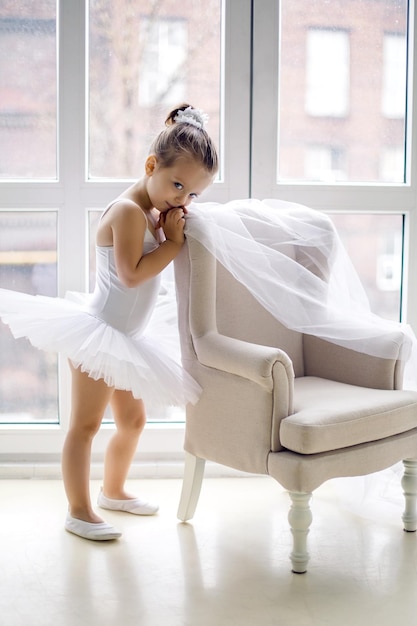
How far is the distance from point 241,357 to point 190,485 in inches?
21.7

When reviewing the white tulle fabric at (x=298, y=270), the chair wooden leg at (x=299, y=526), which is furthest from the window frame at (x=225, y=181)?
the chair wooden leg at (x=299, y=526)

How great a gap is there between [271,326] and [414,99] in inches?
44.2

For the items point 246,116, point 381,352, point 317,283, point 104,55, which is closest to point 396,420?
point 381,352

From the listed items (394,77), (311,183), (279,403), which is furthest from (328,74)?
(279,403)

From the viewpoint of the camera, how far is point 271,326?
270 centimetres

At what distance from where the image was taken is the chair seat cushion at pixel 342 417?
2.15 metres

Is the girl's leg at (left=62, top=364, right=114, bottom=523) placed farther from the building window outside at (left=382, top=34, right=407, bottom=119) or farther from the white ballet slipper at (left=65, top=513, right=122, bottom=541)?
the building window outside at (left=382, top=34, right=407, bottom=119)

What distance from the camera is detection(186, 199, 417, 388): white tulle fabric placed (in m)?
2.46

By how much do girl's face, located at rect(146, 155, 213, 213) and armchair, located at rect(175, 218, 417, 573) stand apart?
143 mm

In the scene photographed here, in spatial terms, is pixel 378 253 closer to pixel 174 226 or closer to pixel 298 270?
pixel 298 270

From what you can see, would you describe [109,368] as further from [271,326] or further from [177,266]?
[271,326]

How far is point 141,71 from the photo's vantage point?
10.00ft

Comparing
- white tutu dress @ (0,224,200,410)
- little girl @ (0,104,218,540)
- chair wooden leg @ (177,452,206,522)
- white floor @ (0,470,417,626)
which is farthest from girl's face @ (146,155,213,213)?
white floor @ (0,470,417,626)

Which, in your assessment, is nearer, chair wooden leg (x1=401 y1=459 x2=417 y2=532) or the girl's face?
the girl's face
